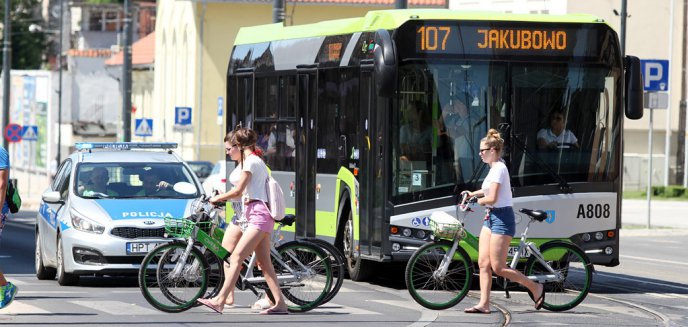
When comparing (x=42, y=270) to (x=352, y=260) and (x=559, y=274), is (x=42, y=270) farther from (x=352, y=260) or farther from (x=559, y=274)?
(x=559, y=274)

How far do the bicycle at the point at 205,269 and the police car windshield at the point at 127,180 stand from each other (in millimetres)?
3766

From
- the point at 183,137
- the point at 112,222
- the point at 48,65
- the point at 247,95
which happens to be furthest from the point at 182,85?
the point at 48,65

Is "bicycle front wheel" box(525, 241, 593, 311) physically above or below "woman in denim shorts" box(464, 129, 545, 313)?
below

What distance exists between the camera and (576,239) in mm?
17656

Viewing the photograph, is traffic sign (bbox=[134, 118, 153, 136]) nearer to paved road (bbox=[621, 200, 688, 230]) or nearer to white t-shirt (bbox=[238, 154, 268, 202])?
paved road (bbox=[621, 200, 688, 230])

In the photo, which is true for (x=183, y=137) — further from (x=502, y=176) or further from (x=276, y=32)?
(x=502, y=176)

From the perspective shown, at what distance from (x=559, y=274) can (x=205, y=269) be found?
340cm

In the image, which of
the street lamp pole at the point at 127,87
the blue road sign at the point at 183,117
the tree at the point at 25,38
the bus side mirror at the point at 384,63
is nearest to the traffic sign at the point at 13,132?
the blue road sign at the point at 183,117

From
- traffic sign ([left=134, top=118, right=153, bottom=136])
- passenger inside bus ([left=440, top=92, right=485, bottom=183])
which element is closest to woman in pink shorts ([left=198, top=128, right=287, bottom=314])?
passenger inside bus ([left=440, top=92, right=485, bottom=183])

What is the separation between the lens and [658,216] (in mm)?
41594

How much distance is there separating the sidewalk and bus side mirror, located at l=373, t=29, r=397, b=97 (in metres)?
18.2

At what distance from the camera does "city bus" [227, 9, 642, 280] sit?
17.4 metres

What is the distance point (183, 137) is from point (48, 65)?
68932 millimetres

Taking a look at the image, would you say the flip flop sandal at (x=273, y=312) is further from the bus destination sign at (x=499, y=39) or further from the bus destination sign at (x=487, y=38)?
the bus destination sign at (x=487, y=38)
